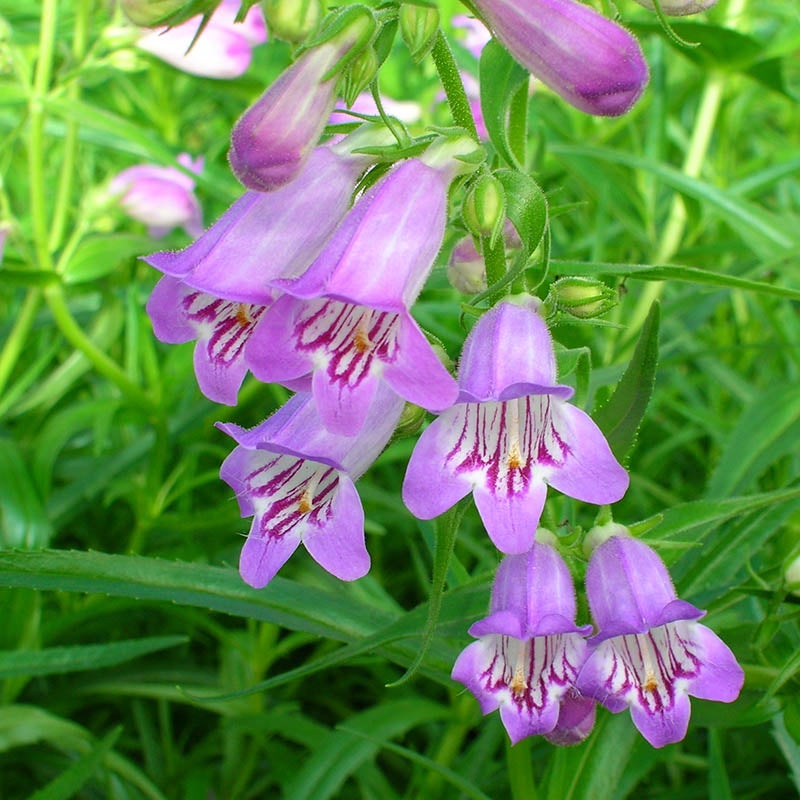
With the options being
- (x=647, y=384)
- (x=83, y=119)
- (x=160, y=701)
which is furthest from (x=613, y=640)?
(x=83, y=119)

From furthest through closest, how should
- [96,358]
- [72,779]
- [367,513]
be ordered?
[367,513], [96,358], [72,779]

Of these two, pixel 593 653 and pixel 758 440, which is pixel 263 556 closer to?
pixel 593 653

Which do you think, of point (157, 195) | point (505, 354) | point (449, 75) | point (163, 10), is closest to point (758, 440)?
point (505, 354)

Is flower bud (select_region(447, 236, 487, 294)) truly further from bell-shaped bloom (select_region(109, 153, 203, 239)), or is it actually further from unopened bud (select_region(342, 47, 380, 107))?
→ bell-shaped bloom (select_region(109, 153, 203, 239))

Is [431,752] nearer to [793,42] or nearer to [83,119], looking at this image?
→ [83,119]

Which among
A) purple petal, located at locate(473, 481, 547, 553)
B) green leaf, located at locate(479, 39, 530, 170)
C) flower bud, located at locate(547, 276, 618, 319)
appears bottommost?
purple petal, located at locate(473, 481, 547, 553)

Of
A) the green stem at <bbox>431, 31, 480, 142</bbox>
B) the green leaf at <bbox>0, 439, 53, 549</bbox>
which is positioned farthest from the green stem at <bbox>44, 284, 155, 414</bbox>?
the green stem at <bbox>431, 31, 480, 142</bbox>
